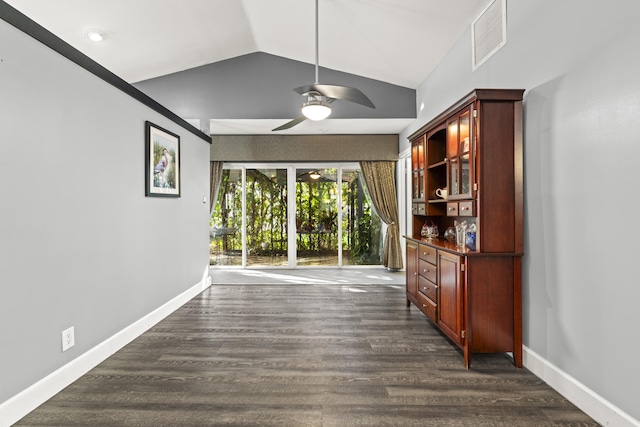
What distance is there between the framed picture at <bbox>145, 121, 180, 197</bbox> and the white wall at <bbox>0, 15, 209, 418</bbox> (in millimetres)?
101

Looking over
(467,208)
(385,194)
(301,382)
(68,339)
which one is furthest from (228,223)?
(467,208)

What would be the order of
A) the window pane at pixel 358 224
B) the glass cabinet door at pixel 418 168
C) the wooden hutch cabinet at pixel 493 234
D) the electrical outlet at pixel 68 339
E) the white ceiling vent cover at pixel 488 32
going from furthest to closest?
the window pane at pixel 358 224
the glass cabinet door at pixel 418 168
the white ceiling vent cover at pixel 488 32
the wooden hutch cabinet at pixel 493 234
the electrical outlet at pixel 68 339

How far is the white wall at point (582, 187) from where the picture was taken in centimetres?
181

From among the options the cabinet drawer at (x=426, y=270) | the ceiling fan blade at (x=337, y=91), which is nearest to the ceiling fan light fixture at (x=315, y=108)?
the ceiling fan blade at (x=337, y=91)

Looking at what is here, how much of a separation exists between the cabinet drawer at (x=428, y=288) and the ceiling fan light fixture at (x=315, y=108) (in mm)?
1888

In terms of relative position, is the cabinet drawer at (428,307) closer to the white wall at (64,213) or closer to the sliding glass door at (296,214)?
the white wall at (64,213)

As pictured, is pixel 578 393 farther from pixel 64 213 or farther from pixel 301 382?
pixel 64 213

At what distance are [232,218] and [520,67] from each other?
5.47m

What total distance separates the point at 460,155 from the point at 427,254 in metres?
0.99

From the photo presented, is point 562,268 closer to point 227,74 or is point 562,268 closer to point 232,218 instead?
point 227,74

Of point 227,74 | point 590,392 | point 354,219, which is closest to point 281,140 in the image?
point 227,74

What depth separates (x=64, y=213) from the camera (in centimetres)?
238

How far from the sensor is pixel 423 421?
2006 mm

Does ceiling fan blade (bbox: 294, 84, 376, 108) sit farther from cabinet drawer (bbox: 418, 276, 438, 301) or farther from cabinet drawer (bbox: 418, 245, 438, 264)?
cabinet drawer (bbox: 418, 276, 438, 301)
